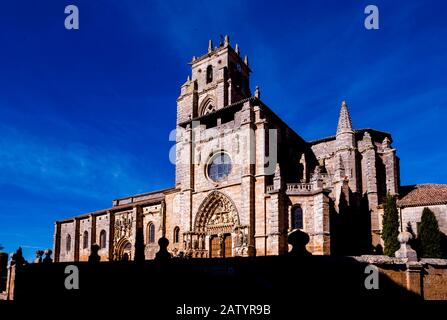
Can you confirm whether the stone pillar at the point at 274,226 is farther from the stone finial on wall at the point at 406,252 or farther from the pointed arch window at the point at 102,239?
the pointed arch window at the point at 102,239

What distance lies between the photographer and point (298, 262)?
28.2 ft

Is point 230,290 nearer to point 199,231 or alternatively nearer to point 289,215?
point 289,215

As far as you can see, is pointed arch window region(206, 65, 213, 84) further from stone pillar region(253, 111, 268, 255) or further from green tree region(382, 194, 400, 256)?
green tree region(382, 194, 400, 256)

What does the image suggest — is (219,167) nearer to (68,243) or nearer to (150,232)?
(150,232)

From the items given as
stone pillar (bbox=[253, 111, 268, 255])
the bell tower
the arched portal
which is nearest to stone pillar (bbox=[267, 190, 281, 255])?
stone pillar (bbox=[253, 111, 268, 255])

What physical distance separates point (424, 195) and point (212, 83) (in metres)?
23.6

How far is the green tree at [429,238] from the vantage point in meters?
24.3

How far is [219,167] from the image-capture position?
31.3 m

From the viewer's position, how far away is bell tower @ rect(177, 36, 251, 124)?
4128 cm

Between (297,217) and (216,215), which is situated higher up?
(216,215)

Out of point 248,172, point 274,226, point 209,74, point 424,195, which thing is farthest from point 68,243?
point 424,195

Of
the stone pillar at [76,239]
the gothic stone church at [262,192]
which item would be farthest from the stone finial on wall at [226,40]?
the stone pillar at [76,239]

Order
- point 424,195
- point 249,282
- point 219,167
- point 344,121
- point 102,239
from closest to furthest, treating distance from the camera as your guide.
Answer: point 249,282
point 424,195
point 219,167
point 344,121
point 102,239

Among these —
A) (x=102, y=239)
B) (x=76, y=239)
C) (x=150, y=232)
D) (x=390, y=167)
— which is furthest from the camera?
(x=76, y=239)
